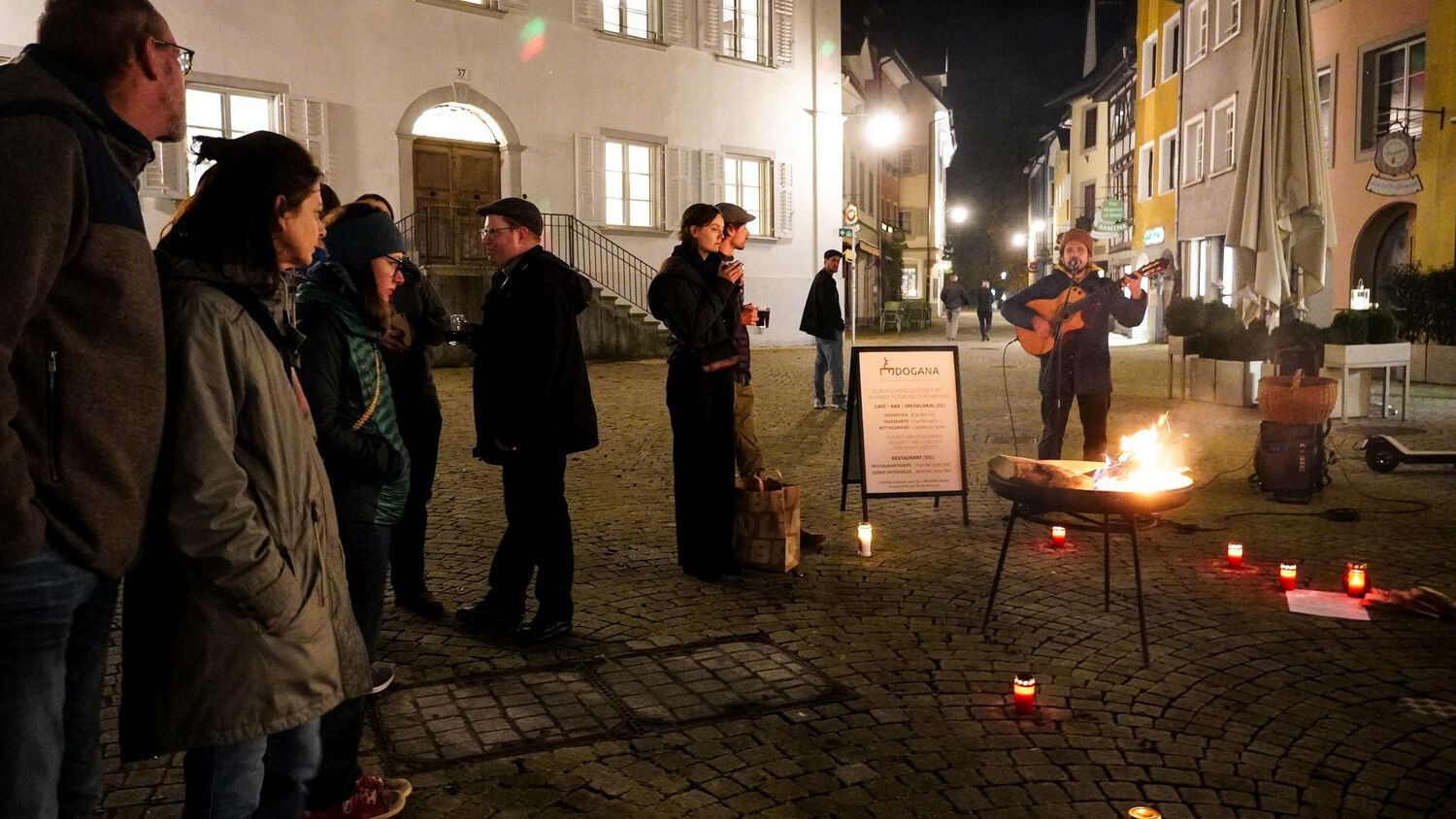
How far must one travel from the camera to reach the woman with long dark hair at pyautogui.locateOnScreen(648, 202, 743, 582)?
5.57 metres

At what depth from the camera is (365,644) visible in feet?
9.61

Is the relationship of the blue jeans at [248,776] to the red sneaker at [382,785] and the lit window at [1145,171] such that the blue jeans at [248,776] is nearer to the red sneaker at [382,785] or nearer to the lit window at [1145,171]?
the red sneaker at [382,785]

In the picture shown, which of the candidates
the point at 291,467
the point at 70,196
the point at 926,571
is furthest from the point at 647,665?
the point at 70,196

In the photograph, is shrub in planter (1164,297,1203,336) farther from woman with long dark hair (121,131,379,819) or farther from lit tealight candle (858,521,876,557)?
woman with long dark hair (121,131,379,819)

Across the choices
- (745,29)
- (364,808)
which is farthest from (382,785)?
(745,29)

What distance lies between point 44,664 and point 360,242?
1.84 metres

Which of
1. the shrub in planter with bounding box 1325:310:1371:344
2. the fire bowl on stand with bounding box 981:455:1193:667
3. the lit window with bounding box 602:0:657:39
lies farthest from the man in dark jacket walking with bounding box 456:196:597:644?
the lit window with bounding box 602:0:657:39

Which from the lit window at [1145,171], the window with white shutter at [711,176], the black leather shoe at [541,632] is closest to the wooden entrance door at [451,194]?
the window with white shutter at [711,176]

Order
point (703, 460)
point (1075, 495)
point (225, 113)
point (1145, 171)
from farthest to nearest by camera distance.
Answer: point (1145, 171), point (225, 113), point (703, 460), point (1075, 495)

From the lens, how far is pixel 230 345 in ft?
6.91

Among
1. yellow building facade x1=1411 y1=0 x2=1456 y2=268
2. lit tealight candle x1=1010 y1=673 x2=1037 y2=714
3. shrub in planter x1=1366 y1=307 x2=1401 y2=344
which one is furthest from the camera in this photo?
yellow building facade x1=1411 y1=0 x2=1456 y2=268

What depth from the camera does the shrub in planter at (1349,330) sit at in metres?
11.4

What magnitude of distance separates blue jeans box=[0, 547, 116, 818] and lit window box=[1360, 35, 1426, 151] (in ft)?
64.7

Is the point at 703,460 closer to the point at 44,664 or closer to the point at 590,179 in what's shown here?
the point at 44,664
